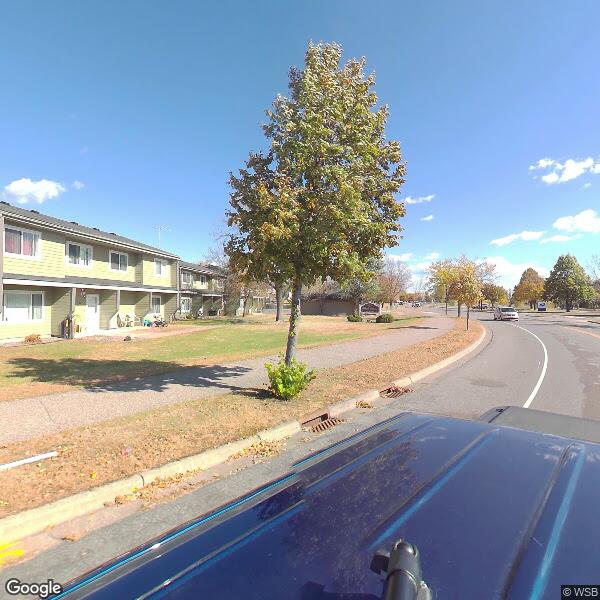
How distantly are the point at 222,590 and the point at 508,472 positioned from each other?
160cm

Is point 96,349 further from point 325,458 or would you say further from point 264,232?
point 325,458

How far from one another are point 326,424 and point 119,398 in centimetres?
436

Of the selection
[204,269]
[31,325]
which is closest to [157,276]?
[204,269]

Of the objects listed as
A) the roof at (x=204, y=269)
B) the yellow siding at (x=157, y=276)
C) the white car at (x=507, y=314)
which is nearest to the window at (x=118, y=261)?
the yellow siding at (x=157, y=276)

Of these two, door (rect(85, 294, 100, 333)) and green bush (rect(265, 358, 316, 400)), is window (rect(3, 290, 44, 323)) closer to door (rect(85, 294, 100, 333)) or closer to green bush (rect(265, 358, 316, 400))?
door (rect(85, 294, 100, 333))

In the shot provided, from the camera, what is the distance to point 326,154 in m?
7.61

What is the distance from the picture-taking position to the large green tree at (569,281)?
223ft

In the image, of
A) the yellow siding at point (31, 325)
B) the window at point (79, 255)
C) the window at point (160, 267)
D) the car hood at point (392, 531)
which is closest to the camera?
the car hood at point (392, 531)

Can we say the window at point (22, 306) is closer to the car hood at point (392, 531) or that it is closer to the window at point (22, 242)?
the window at point (22, 242)

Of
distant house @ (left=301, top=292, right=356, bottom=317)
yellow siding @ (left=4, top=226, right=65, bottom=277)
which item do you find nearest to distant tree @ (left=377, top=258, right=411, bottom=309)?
distant house @ (left=301, top=292, right=356, bottom=317)

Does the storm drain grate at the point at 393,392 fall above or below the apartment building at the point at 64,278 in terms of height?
below

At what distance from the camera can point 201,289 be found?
39.9m

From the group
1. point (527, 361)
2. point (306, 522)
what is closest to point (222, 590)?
point (306, 522)

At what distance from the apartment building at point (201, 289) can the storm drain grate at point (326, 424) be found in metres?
29.8
